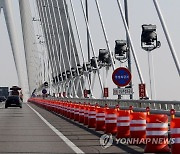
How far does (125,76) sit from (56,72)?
56.9 meters

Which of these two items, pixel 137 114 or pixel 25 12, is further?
pixel 25 12

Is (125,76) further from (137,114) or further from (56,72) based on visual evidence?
(56,72)

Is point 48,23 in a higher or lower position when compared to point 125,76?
higher

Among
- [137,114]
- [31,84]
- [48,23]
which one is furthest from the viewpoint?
[31,84]

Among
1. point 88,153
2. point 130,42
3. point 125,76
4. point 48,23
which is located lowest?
point 88,153

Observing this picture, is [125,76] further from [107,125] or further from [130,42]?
[130,42]

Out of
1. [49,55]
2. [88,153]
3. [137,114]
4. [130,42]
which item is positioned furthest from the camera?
[49,55]

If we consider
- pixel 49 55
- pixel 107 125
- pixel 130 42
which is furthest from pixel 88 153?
pixel 49 55

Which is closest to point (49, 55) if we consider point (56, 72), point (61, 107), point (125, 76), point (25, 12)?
point (56, 72)

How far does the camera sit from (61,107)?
1543 inches

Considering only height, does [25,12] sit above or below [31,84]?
above

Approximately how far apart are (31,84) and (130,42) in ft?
379

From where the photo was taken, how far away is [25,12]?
103 m

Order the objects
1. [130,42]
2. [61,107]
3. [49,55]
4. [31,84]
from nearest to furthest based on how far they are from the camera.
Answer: [130,42] → [61,107] → [49,55] → [31,84]
